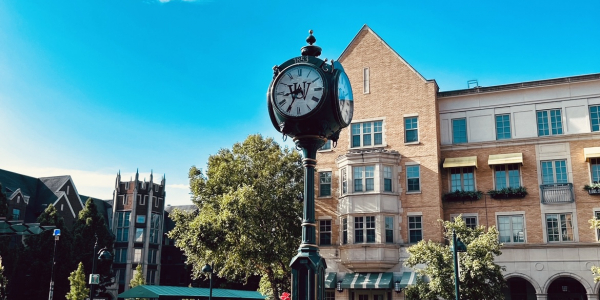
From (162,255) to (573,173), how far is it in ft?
172

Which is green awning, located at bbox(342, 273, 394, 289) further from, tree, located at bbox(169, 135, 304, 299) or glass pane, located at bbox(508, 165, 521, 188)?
glass pane, located at bbox(508, 165, 521, 188)

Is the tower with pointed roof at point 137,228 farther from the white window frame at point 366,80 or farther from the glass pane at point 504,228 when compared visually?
the glass pane at point 504,228

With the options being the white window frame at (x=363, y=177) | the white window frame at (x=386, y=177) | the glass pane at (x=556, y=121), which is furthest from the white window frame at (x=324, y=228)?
the glass pane at (x=556, y=121)

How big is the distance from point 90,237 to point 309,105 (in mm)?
50492

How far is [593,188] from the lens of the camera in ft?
90.4

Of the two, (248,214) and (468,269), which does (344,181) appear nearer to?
(248,214)

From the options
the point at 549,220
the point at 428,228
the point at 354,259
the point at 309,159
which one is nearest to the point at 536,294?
the point at 549,220

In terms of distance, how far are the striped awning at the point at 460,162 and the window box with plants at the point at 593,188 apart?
5508mm

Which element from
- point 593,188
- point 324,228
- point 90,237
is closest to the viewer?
point 593,188

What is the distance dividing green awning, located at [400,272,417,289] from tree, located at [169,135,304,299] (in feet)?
19.6

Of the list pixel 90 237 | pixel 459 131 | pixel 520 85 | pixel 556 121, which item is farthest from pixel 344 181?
pixel 90 237

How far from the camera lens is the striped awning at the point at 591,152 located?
1077 inches

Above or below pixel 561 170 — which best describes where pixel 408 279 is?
below

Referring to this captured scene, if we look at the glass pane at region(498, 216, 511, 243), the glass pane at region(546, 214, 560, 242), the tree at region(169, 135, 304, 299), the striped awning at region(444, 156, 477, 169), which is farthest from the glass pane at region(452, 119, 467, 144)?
the tree at region(169, 135, 304, 299)
